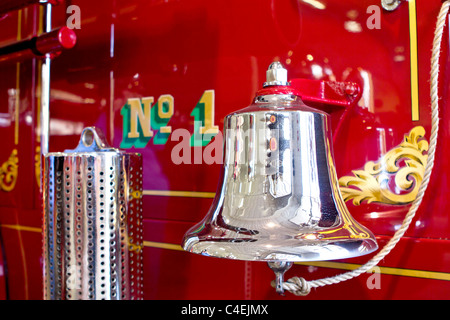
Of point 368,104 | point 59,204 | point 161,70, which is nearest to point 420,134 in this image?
point 368,104

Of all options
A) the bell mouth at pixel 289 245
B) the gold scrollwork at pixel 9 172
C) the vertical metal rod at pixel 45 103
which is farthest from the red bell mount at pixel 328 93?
the gold scrollwork at pixel 9 172

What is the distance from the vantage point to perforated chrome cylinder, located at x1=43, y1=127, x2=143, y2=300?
0.94m

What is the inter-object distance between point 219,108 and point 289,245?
20.8 inches

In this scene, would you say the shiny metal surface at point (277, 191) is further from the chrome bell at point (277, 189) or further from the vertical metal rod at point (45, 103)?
the vertical metal rod at point (45, 103)

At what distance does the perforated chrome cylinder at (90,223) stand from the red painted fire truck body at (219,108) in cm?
11

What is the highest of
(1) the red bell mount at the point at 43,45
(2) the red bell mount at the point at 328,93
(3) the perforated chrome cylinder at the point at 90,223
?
(1) the red bell mount at the point at 43,45

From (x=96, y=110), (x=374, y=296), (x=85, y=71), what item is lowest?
(x=374, y=296)

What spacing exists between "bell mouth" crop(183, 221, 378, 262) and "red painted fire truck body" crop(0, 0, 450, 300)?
253mm

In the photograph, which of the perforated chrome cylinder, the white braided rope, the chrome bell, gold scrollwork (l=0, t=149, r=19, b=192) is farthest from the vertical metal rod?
the white braided rope

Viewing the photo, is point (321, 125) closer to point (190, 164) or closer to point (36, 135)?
point (190, 164)

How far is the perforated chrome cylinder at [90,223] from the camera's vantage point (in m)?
0.94

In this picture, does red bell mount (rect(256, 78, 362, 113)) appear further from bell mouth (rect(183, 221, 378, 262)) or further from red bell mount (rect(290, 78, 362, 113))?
bell mouth (rect(183, 221, 378, 262))

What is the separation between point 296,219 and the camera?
660mm

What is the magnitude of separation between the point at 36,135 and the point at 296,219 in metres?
1.08
